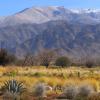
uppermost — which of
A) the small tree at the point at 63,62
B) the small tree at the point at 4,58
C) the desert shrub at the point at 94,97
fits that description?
the desert shrub at the point at 94,97

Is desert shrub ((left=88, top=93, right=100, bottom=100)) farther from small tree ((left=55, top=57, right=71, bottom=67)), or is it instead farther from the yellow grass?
small tree ((left=55, top=57, right=71, bottom=67))

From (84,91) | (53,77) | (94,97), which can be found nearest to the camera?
(94,97)

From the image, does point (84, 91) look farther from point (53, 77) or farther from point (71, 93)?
point (53, 77)

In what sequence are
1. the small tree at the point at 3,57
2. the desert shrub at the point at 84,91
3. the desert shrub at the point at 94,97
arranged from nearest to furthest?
the desert shrub at the point at 94,97 → the desert shrub at the point at 84,91 → the small tree at the point at 3,57

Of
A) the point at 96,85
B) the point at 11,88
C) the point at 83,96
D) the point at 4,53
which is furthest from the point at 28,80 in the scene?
the point at 4,53

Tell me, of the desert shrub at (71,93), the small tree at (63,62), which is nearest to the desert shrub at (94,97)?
the desert shrub at (71,93)

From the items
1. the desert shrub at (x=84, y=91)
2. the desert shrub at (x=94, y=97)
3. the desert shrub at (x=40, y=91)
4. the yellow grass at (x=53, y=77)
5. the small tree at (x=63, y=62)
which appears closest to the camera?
the desert shrub at (x=94, y=97)

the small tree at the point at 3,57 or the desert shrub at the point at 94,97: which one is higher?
the desert shrub at the point at 94,97

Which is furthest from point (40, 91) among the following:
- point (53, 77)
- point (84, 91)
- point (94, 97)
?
point (53, 77)

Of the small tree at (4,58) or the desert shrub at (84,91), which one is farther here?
the small tree at (4,58)

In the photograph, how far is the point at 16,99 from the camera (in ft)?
52.7

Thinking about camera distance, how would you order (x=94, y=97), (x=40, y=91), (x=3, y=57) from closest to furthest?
1. (x=94, y=97)
2. (x=40, y=91)
3. (x=3, y=57)

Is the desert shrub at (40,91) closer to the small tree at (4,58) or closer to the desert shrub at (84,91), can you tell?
the desert shrub at (84,91)

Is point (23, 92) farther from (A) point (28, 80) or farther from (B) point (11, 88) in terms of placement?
(A) point (28, 80)
